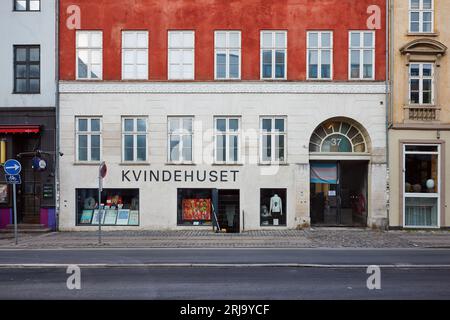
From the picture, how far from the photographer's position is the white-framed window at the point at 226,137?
2364 centimetres

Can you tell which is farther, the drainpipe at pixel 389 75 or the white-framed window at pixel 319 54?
the white-framed window at pixel 319 54

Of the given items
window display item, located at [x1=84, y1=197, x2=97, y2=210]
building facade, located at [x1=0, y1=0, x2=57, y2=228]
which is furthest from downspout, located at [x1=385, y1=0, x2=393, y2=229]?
building facade, located at [x1=0, y1=0, x2=57, y2=228]

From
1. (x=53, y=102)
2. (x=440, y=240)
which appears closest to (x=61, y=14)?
(x=53, y=102)

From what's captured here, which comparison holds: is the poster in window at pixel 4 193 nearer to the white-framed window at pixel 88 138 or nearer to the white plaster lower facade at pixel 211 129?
the white plaster lower facade at pixel 211 129

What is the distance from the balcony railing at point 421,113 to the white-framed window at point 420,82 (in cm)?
31

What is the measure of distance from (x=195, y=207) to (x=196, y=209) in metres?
0.10

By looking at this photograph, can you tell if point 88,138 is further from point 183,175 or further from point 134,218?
point 183,175

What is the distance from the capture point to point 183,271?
503 inches

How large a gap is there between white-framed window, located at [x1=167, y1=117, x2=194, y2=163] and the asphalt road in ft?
24.1

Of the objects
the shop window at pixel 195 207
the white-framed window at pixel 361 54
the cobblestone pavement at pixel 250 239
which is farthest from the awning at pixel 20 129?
the white-framed window at pixel 361 54

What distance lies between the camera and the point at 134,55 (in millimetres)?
23781

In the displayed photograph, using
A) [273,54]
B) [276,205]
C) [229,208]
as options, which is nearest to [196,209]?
[229,208]

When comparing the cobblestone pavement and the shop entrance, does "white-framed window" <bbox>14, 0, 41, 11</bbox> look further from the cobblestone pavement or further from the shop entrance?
the shop entrance

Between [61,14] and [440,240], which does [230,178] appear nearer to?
[440,240]
